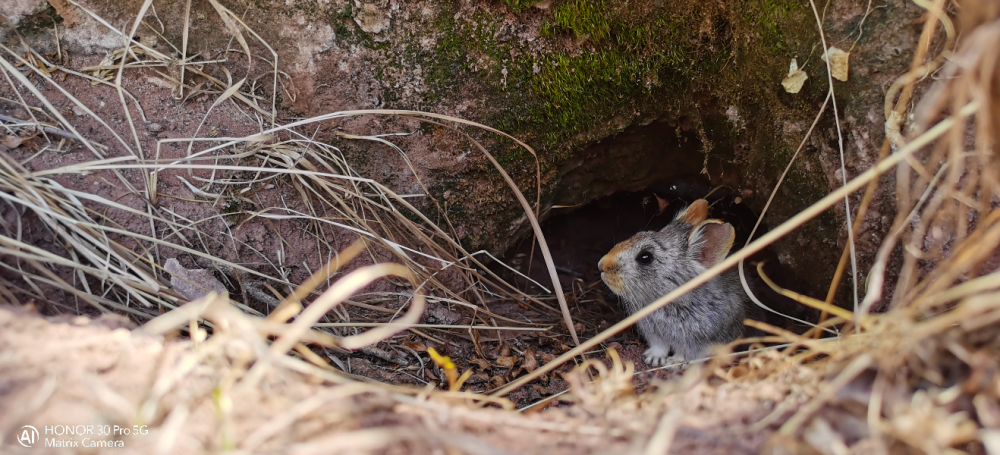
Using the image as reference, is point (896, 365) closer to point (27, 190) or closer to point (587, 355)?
point (587, 355)

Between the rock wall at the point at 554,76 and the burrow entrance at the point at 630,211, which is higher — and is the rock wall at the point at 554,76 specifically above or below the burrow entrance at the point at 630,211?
above

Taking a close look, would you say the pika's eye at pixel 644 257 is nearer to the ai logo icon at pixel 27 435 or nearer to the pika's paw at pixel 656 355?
the pika's paw at pixel 656 355

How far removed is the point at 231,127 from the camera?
3.24 m

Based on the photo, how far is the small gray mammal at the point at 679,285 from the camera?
13.0ft

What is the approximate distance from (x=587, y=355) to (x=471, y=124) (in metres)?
1.60

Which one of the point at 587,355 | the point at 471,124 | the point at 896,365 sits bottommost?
the point at 587,355

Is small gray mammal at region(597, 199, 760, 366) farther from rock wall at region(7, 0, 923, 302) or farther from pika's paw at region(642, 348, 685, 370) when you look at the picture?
rock wall at region(7, 0, 923, 302)

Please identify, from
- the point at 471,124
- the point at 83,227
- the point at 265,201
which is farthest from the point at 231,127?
the point at 471,124

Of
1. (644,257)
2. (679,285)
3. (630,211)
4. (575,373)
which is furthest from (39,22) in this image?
(630,211)

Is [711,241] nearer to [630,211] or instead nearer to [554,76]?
[630,211]

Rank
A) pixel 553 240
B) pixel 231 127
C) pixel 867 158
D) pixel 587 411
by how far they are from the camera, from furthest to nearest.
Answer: pixel 553 240, pixel 231 127, pixel 867 158, pixel 587 411

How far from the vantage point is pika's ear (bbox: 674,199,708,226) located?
4195 millimetres

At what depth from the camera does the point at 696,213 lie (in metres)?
4.23

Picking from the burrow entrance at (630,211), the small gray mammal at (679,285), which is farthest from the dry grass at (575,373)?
the burrow entrance at (630,211)
